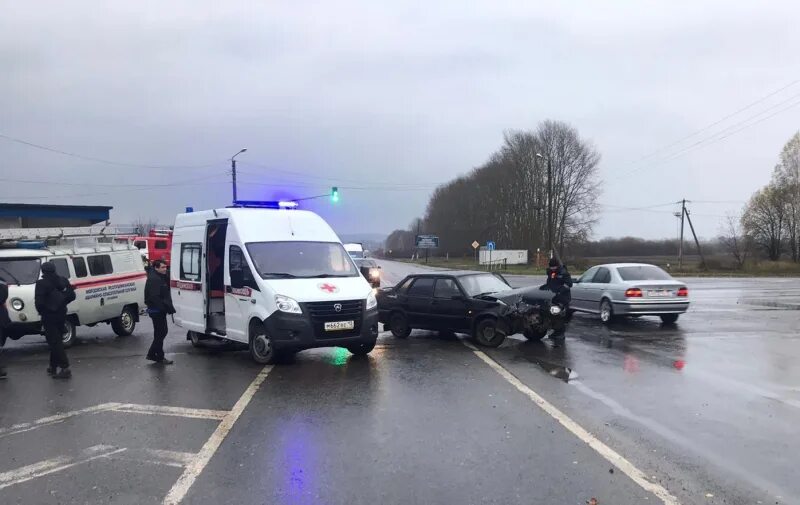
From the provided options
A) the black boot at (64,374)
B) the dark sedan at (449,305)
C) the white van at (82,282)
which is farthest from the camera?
the dark sedan at (449,305)

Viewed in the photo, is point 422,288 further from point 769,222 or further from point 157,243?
point 769,222

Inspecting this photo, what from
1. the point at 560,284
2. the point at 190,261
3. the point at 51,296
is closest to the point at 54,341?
the point at 51,296

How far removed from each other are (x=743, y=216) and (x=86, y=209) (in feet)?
203

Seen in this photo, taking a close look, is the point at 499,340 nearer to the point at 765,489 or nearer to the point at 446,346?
the point at 446,346

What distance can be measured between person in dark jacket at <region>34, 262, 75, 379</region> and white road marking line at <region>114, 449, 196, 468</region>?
13.9ft

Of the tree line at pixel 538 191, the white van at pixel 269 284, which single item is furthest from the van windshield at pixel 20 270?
the tree line at pixel 538 191

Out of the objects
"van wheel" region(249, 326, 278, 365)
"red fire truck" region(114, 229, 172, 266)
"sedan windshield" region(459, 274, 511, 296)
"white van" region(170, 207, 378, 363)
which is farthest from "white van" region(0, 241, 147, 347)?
"red fire truck" region(114, 229, 172, 266)

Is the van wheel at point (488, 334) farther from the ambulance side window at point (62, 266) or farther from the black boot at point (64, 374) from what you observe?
the ambulance side window at point (62, 266)

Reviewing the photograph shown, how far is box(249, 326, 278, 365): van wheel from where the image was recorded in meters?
9.33

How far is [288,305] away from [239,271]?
1426 millimetres

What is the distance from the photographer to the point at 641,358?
1003cm

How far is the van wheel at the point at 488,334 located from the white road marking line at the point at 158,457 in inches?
270

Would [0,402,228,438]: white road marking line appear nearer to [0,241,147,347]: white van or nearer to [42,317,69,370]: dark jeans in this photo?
[42,317,69,370]: dark jeans

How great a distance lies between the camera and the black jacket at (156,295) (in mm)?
9602
